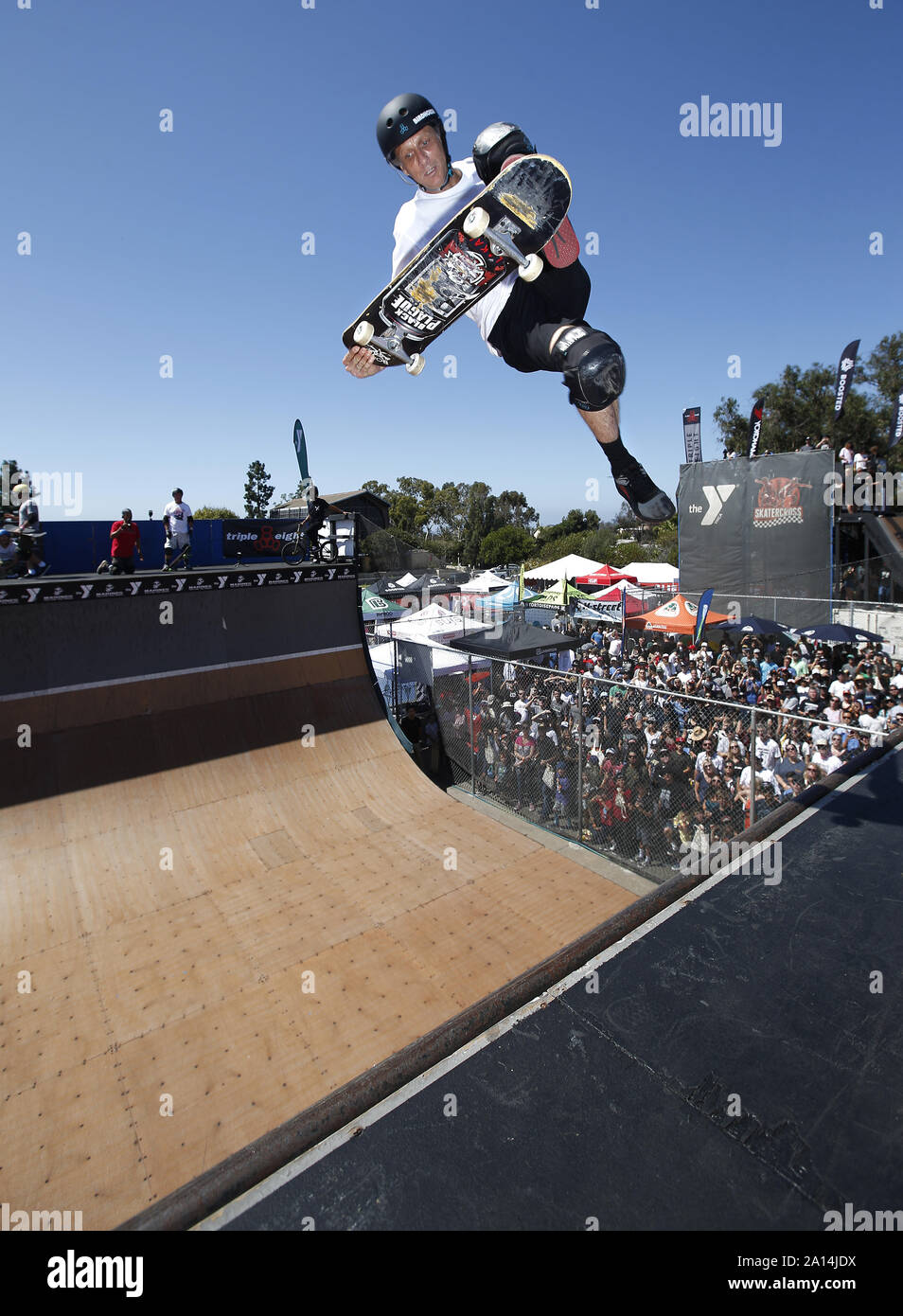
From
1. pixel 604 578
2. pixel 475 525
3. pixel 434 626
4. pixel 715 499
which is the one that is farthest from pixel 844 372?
pixel 475 525

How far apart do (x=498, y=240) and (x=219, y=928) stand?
1328 centimetres

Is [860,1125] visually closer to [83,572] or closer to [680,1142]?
[680,1142]

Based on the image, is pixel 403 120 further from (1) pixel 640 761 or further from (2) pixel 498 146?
(1) pixel 640 761

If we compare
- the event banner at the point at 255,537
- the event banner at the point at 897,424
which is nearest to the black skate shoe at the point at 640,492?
the event banner at the point at 255,537

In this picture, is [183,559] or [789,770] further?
[183,559]

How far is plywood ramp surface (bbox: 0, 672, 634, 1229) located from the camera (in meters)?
4.98

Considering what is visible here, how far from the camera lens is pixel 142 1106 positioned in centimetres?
507

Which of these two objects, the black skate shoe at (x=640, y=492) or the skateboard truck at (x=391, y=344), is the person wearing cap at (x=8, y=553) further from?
the black skate shoe at (x=640, y=492)

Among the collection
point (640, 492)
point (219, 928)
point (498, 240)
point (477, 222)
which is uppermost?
point (477, 222)

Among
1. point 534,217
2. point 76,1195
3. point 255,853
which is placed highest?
point 534,217

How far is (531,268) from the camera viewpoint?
13148mm
